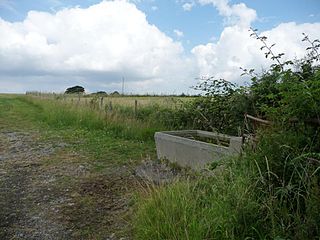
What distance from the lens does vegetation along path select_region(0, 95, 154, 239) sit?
12.9 feet

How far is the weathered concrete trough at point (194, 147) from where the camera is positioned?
16.6ft

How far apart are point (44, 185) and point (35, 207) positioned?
994 millimetres

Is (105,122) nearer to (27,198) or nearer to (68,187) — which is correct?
(68,187)

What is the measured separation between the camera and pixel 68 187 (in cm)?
545

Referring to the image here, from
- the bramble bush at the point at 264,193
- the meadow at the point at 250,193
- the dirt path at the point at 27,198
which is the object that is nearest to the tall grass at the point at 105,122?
the dirt path at the point at 27,198

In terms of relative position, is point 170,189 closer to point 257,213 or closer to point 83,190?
point 257,213

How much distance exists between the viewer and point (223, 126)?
7.05 metres

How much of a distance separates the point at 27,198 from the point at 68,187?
2.12 ft

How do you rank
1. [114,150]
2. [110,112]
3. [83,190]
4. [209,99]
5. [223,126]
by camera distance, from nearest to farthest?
1. [83,190]
2. [223,126]
3. [209,99]
4. [114,150]
5. [110,112]

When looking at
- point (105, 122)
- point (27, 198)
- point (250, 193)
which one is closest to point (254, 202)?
point (250, 193)

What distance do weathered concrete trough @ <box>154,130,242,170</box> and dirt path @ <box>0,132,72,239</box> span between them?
6.78ft

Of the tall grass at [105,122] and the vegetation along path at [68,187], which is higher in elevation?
the tall grass at [105,122]

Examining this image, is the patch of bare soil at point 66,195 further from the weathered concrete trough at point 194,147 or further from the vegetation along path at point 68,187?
the weathered concrete trough at point 194,147

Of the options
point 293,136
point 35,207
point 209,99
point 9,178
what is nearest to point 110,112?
point 209,99
